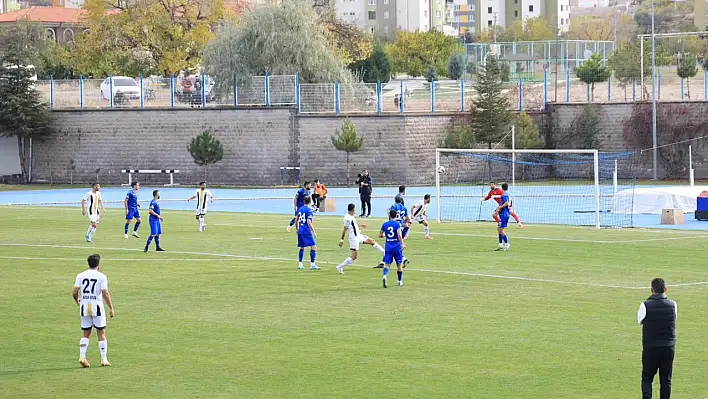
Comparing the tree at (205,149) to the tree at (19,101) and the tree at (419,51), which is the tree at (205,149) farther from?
the tree at (419,51)

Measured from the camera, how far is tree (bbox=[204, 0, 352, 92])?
65.9 metres

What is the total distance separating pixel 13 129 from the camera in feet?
218

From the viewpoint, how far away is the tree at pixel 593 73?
6612cm

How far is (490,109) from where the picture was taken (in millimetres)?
63250

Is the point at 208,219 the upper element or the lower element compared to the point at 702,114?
lower

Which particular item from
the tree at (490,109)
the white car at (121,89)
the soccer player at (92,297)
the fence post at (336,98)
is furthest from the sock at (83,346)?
the white car at (121,89)

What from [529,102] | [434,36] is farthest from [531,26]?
[529,102]

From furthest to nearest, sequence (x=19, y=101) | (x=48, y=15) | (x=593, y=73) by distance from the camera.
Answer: (x=48, y=15), (x=593, y=73), (x=19, y=101)

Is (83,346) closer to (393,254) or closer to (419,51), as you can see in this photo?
(393,254)

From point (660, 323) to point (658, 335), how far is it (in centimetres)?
16

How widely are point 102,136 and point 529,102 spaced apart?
24.8m

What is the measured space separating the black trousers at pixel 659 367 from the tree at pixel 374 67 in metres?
75.0

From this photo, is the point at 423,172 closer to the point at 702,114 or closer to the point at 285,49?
the point at 285,49

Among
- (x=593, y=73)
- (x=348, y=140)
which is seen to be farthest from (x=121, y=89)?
(x=593, y=73)
